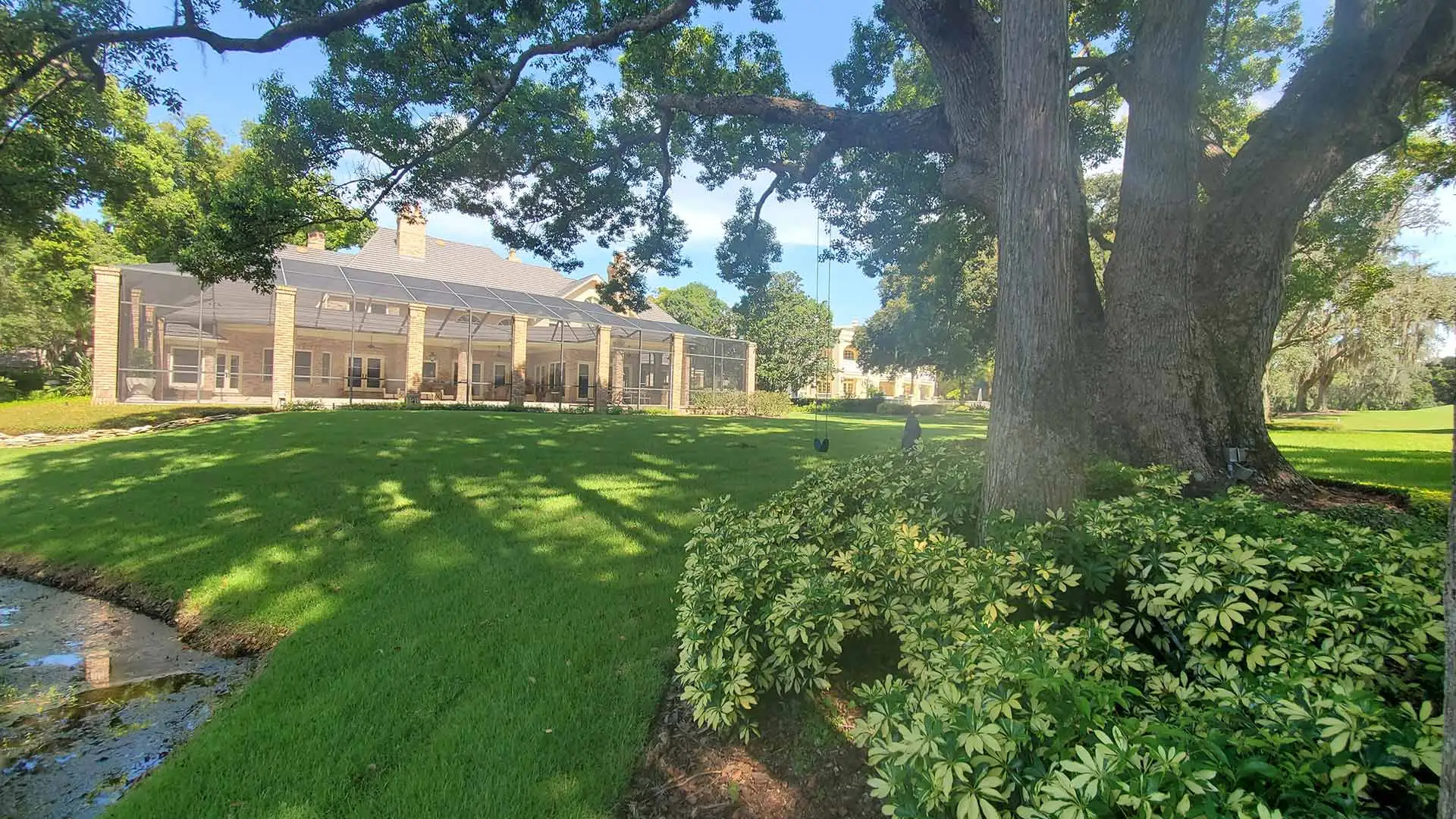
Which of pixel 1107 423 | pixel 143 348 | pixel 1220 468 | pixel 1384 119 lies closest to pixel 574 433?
pixel 1107 423

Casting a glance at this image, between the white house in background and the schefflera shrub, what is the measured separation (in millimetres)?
40725

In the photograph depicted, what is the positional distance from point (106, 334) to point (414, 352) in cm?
755

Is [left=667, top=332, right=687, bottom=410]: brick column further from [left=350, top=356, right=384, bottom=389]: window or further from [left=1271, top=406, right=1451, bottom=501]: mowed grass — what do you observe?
[left=1271, top=406, right=1451, bottom=501]: mowed grass

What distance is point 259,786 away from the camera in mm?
2303

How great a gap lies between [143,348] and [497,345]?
11.5m

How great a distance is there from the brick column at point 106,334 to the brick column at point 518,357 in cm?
1061

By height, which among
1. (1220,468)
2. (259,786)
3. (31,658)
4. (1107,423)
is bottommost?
(31,658)

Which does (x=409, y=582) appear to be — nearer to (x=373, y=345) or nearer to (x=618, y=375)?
(x=618, y=375)

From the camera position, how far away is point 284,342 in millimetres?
18312

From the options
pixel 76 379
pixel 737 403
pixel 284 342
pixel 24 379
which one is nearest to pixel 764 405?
pixel 737 403

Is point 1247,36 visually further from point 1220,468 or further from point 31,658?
point 31,658

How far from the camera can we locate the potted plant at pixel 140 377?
Result: 55.0 feet

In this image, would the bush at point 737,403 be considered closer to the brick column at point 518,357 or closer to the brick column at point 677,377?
the brick column at point 677,377

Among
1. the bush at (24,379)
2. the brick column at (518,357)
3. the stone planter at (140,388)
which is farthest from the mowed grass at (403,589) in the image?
the bush at (24,379)
